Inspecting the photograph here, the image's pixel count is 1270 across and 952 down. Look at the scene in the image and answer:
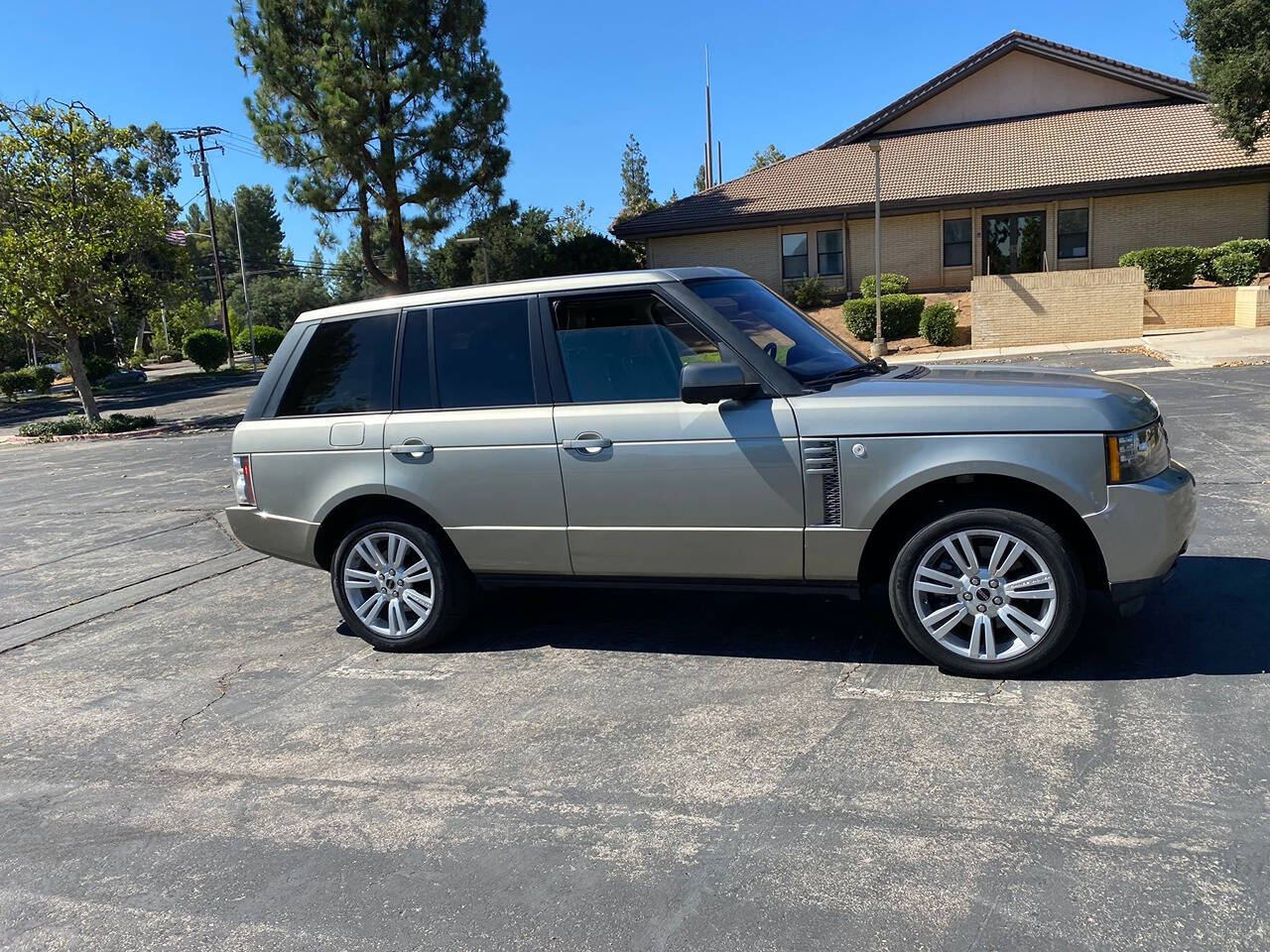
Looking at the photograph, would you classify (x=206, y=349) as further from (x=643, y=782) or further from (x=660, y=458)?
(x=643, y=782)

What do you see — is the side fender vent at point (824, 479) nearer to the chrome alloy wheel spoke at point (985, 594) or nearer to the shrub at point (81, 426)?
the chrome alloy wheel spoke at point (985, 594)

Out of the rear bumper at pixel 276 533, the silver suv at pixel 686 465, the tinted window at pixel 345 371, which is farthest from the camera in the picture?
the rear bumper at pixel 276 533

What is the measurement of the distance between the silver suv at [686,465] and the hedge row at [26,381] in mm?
36458

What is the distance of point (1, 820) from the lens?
13.0ft

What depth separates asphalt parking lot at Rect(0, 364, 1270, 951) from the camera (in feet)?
9.85

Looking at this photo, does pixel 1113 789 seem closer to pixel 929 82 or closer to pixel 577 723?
pixel 577 723

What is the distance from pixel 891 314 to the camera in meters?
25.9

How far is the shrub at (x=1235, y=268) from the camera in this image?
83.0ft

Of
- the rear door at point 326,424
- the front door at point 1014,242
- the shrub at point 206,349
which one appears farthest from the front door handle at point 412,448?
the shrub at point 206,349

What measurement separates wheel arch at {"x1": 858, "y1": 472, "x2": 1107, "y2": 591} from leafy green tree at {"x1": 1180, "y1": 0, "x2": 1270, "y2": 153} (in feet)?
83.3

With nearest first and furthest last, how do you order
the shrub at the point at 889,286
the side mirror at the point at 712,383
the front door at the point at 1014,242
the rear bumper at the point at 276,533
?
the side mirror at the point at 712,383, the rear bumper at the point at 276,533, the shrub at the point at 889,286, the front door at the point at 1014,242

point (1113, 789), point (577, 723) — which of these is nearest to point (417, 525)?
point (577, 723)

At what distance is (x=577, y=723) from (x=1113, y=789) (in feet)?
7.09

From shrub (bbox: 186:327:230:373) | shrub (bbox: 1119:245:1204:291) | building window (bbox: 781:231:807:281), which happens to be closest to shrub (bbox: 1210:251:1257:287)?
shrub (bbox: 1119:245:1204:291)
